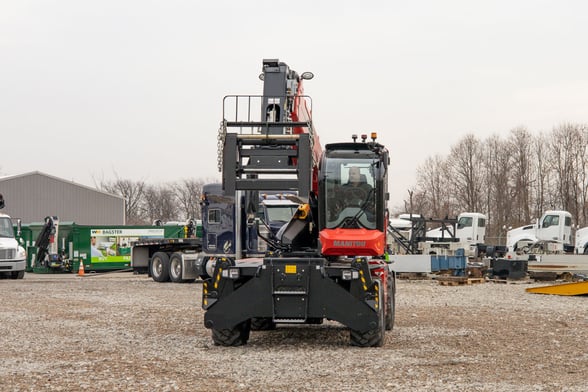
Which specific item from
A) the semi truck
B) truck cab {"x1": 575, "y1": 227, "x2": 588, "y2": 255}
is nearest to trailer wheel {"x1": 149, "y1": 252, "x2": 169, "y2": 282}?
the semi truck

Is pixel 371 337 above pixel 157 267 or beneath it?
beneath

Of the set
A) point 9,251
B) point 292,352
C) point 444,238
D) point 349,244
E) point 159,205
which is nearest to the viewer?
point 292,352

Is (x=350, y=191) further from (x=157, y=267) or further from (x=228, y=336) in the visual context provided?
(x=157, y=267)

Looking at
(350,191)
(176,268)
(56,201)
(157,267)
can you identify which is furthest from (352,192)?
(56,201)

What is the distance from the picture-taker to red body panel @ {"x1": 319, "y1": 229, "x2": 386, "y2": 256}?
13.1 metres

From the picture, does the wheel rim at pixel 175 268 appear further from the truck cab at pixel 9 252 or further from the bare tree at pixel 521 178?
the bare tree at pixel 521 178

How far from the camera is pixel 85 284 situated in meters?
29.6

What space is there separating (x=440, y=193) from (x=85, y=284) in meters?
57.5

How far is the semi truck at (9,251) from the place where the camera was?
33.0 meters

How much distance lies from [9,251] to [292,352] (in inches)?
931

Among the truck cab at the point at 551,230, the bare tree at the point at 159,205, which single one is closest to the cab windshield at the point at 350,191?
the truck cab at the point at 551,230

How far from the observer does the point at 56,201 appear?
209ft

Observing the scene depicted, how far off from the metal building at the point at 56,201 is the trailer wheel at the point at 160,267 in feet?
110

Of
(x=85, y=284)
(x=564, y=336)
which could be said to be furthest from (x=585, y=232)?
(x=564, y=336)
